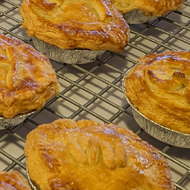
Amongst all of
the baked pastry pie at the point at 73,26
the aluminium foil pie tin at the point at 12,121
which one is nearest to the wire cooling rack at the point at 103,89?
the aluminium foil pie tin at the point at 12,121

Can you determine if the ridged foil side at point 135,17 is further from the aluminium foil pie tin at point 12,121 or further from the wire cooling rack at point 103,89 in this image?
the aluminium foil pie tin at point 12,121

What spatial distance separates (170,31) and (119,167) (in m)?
1.43

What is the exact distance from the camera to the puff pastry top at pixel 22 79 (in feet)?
5.99

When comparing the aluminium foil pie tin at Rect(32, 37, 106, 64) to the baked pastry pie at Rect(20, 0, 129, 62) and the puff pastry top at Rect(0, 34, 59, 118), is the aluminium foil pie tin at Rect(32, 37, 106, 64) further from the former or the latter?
the puff pastry top at Rect(0, 34, 59, 118)

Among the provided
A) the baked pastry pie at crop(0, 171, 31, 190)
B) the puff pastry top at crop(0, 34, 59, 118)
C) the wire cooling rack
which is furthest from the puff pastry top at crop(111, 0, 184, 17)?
the baked pastry pie at crop(0, 171, 31, 190)

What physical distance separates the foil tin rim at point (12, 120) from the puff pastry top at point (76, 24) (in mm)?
509

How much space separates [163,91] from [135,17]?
821mm

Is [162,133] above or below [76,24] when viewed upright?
below

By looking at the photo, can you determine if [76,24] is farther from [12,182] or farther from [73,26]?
[12,182]

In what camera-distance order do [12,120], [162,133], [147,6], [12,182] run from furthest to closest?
[147,6] → [162,133] → [12,120] → [12,182]

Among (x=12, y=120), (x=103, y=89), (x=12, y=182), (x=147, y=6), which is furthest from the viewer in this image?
(x=147, y=6)

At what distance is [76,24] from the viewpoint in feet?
7.50

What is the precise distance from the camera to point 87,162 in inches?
63.5

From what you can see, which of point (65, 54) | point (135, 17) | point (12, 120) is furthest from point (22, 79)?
point (135, 17)
